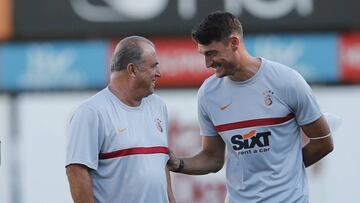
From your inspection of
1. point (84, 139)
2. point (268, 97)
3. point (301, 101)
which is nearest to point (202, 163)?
point (268, 97)

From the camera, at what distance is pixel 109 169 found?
4.55 meters

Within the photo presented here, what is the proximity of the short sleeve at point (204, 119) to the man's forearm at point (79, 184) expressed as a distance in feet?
2.47

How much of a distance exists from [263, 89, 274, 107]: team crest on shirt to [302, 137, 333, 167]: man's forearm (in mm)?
324

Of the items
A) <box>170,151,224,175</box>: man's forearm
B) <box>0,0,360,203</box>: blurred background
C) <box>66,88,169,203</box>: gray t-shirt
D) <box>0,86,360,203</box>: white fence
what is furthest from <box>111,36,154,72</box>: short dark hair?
<box>0,86,360,203</box>: white fence

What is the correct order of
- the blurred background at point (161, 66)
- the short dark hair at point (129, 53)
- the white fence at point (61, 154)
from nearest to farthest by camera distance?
the short dark hair at point (129, 53), the blurred background at point (161, 66), the white fence at point (61, 154)

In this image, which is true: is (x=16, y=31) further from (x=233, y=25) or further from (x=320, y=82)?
(x=233, y=25)

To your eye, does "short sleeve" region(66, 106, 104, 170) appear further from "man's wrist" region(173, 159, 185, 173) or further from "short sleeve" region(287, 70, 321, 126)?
"short sleeve" region(287, 70, 321, 126)

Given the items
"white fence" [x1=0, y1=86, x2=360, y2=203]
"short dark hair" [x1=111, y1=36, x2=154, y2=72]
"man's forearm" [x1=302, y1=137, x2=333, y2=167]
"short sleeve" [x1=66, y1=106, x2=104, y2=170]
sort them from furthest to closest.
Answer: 1. "white fence" [x1=0, y1=86, x2=360, y2=203]
2. "man's forearm" [x1=302, y1=137, x2=333, y2=167]
3. "short dark hair" [x1=111, y1=36, x2=154, y2=72]
4. "short sleeve" [x1=66, y1=106, x2=104, y2=170]

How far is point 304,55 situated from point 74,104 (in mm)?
1968

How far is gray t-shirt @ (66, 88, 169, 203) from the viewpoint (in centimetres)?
448

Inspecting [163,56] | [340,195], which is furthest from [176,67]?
[340,195]

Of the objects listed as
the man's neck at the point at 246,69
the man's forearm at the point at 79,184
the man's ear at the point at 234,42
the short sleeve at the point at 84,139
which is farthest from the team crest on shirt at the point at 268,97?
the man's forearm at the point at 79,184

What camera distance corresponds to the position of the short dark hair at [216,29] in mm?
4668

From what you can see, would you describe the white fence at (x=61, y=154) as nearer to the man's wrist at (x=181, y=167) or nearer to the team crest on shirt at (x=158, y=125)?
the man's wrist at (x=181, y=167)
